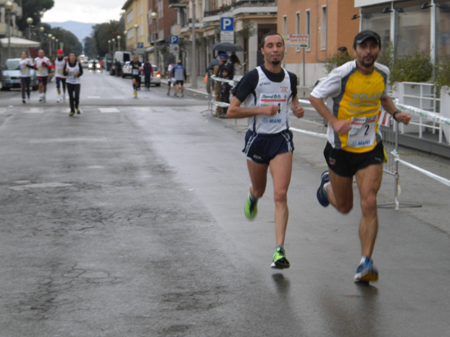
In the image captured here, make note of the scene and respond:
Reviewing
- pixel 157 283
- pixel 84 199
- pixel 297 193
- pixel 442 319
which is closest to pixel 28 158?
pixel 84 199

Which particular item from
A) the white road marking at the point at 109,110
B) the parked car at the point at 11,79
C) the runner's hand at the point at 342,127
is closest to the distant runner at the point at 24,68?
the white road marking at the point at 109,110

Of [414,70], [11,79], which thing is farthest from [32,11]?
[414,70]

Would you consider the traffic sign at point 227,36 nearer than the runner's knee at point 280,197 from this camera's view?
No

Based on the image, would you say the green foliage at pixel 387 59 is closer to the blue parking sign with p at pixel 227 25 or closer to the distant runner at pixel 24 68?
the blue parking sign with p at pixel 227 25

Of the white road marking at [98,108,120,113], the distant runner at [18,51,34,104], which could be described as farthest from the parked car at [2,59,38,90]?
the white road marking at [98,108,120,113]

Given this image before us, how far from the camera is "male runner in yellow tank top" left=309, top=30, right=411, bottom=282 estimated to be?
5.87 m

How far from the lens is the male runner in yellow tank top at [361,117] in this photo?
231 inches

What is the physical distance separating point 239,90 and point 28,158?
768 cm

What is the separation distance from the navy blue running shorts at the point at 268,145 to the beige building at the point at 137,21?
4276 inches

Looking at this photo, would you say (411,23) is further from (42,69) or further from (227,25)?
(42,69)

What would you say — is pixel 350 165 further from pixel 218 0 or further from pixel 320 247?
pixel 218 0

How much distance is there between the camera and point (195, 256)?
6621mm

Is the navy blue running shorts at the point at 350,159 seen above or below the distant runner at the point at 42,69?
below

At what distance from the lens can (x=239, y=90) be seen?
650 cm
